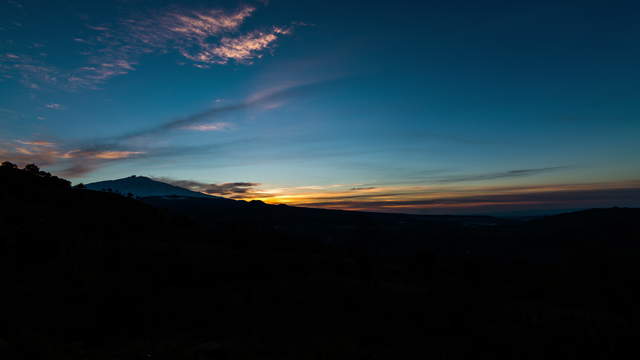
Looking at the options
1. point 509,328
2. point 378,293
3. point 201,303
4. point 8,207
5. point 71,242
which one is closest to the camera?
point 509,328

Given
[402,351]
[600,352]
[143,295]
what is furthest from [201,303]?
[600,352]

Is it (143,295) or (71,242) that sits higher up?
(71,242)

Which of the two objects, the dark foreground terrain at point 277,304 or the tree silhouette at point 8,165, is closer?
the dark foreground terrain at point 277,304

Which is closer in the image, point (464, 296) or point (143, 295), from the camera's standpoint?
point (143, 295)

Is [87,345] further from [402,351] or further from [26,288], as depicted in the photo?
[402,351]

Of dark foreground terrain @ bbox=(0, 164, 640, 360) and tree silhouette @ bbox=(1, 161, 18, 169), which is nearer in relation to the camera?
dark foreground terrain @ bbox=(0, 164, 640, 360)

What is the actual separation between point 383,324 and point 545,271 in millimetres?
19820

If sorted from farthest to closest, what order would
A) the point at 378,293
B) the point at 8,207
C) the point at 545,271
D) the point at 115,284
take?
the point at 8,207, the point at 545,271, the point at 378,293, the point at 115,284

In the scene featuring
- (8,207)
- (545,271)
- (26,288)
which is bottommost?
(545,271)

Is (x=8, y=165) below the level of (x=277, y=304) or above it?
above

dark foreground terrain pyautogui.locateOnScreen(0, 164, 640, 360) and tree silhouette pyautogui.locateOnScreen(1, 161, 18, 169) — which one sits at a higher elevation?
tree silhouette pyautogui.locateOnScreen(1, 161, 18, 169)

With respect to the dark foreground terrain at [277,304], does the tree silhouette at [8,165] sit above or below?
above

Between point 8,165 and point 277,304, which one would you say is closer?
point 277,304

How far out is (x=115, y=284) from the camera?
48.6 feet
